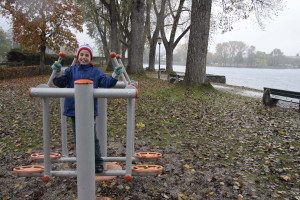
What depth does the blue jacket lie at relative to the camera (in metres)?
2.91

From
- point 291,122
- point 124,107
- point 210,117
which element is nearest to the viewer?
point 291,122

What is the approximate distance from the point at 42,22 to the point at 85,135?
64.3 feet

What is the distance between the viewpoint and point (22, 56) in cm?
2417

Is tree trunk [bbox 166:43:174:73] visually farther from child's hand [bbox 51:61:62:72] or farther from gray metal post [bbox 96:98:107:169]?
child's hand [bbox 51:61:62:72]

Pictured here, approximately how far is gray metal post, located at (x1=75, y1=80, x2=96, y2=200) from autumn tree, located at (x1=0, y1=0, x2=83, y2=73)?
19.3 meters

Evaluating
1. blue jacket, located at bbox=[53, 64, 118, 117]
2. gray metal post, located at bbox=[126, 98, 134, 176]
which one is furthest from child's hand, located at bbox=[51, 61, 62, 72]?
gray metal post, located at bbox=[126, 98, 134, 176]

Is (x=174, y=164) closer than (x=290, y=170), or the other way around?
(x=290, y=170)

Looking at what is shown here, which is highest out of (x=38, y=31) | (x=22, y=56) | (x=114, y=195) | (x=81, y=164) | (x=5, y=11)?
(x=5, y=11)

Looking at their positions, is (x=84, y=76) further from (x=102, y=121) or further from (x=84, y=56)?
(x=102, y=121)

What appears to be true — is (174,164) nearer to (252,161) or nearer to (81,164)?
(252,161)

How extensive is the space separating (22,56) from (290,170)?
2537 centimetres

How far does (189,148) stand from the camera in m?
4.91

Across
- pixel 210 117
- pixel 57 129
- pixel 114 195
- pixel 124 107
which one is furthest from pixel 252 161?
pixel 124 107

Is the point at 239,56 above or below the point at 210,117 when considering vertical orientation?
above
